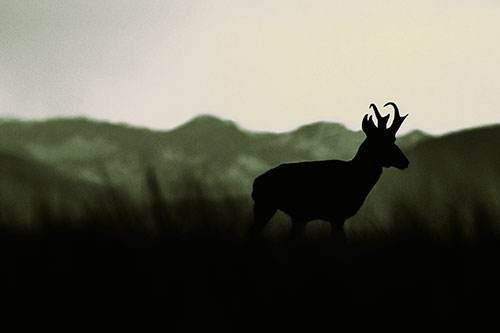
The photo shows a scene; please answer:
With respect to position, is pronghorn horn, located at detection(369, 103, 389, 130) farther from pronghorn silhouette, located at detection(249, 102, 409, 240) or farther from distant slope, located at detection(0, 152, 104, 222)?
distant slope, located at detection(0, 152, 104, 222)

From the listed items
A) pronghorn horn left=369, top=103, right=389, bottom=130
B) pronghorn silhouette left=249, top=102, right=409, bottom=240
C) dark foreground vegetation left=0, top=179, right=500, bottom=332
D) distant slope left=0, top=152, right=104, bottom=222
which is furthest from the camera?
pronghorn horn left=369, top=103, right=389, bottom=130

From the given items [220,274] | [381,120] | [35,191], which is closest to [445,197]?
[220,274]

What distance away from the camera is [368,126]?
563 cm

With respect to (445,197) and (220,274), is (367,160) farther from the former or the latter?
(220,274)

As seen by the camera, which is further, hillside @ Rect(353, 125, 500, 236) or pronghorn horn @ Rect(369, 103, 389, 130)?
pronghorn horn @ Rect(369, 103, 389, 130)

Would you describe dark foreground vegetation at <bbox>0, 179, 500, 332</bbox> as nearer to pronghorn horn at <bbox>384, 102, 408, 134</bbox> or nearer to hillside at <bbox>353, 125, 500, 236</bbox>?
hillside at <bbox>353, 125, 500, 236</bbox>

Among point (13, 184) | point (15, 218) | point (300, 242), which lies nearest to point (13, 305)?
point (15, 218)

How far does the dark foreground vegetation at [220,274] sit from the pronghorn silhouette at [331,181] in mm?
2666

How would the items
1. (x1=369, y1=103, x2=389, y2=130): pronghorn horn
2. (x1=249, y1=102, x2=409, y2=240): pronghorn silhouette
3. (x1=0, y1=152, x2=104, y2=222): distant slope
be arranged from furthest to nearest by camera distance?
(x1=369, y1=103, x2=389, y2=130): pronghorn horn
(x1=249, y1=102, x2=409, y2=240): pronghorn silhouette
(x1=0, y1=152, x2=104, y2=222): distant slope

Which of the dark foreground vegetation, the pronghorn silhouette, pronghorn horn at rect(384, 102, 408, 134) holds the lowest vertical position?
the dark foreground vegetation

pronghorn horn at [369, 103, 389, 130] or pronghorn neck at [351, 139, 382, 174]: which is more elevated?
pronghorn horn at [369, 103, 389, 130]

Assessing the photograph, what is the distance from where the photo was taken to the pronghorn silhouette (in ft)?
17.5

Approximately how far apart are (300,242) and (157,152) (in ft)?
2.68

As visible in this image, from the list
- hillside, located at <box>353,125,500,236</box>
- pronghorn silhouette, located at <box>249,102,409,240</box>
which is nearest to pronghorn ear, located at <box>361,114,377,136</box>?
pronghorn silhouette, located at <box>249,102,409,240</box>
